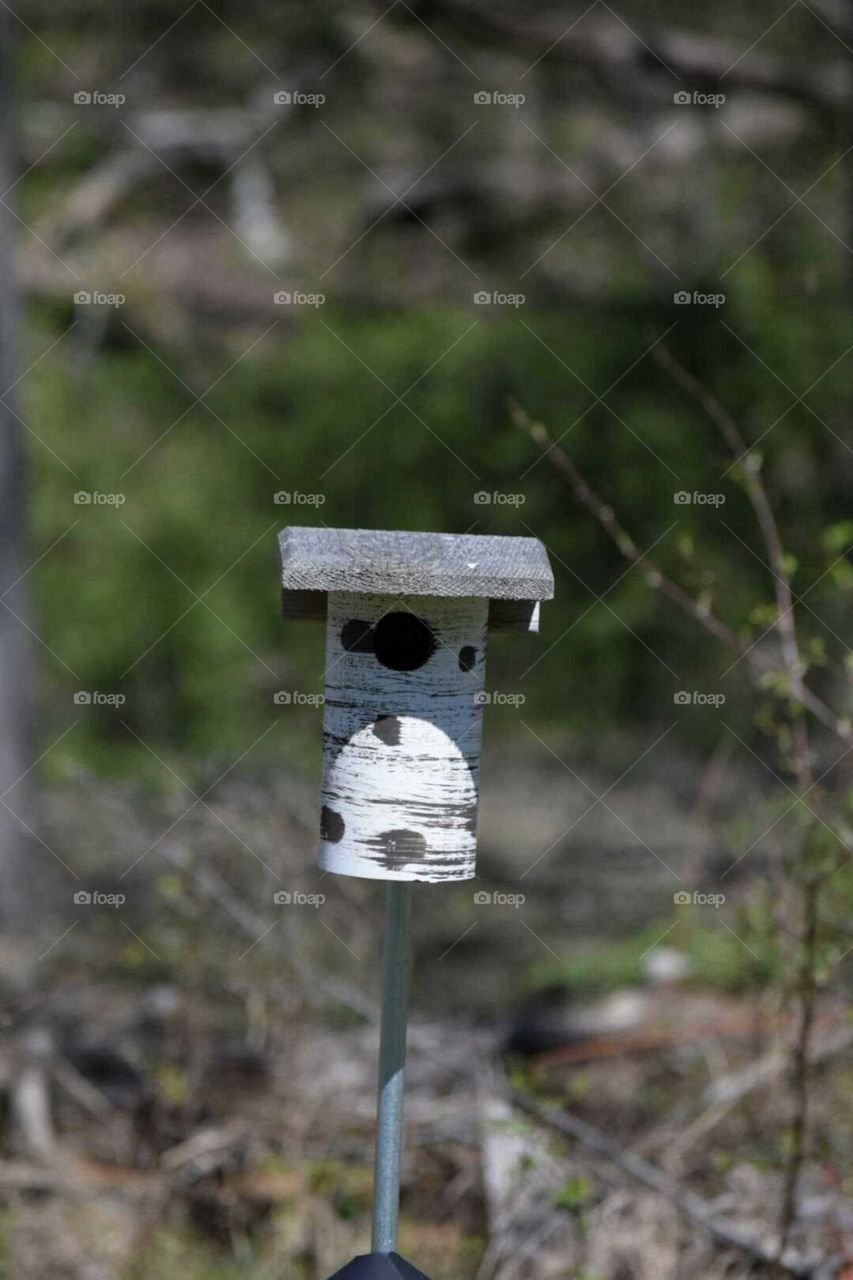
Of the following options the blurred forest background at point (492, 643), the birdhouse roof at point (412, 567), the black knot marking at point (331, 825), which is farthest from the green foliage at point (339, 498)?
the birdhouse roof at point (412, 567)

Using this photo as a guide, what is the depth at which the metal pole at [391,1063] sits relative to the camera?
196cm

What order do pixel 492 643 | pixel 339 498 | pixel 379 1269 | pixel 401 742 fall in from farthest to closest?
pixel 339 498
pixel 492 643
pixel 401 742
pixel 379 1269

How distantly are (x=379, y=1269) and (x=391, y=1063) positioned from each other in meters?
0.27

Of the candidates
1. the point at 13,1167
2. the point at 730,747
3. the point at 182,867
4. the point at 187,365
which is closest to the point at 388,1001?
the point at 182,867

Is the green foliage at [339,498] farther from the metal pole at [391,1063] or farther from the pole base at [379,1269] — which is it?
the pole base at [379,1269]

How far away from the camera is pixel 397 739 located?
1956mm

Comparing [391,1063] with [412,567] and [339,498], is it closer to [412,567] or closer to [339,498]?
[412,567]

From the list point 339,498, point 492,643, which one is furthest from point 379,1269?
point 339,498

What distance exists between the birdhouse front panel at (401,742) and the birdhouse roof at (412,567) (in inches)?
2.7

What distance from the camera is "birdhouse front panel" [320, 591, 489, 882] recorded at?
6.38ft

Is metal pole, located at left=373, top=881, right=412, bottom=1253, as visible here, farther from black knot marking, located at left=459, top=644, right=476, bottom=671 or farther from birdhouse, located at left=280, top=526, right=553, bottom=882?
black knot marking, located at left=459, top=644, right=476, bottom=671

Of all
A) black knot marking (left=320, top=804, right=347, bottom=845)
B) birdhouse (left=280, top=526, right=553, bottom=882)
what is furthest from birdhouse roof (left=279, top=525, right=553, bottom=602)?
black knot marking (left=320, top=804, right=347, bottom=845)

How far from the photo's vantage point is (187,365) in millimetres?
8047

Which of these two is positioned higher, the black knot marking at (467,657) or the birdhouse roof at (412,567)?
the birdhouse roof at (412,567)
